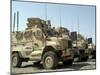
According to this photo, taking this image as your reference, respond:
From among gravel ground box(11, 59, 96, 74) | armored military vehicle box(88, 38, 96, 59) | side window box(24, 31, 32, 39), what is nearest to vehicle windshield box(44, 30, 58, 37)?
side window box(24, 31, 32, 39)

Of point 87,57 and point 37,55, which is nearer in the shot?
point 37,55

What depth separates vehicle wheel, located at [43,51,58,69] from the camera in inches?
115

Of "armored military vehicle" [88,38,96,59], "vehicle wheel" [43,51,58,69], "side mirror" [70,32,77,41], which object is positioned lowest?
"vehicle wheel" [43,51,58,69]

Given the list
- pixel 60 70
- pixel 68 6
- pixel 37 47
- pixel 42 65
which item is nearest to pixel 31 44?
pixel 37 47

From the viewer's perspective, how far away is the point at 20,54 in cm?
284

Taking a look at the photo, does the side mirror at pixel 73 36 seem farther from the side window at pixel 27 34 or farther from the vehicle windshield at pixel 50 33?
the side window at pixel 27 34

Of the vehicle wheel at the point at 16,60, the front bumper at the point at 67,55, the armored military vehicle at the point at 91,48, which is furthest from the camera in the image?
the armored military vehicle at the point at 91,48

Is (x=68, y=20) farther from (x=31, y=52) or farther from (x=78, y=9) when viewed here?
(x=31, y=52)

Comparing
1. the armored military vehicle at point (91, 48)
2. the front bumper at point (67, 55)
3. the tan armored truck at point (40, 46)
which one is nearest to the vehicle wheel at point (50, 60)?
the tan armored truck at point (40, 46)

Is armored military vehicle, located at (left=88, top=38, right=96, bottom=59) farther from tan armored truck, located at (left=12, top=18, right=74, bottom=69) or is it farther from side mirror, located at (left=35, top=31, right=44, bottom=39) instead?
side mirror, located at (left=35, top=31, right=44, bottom=39)

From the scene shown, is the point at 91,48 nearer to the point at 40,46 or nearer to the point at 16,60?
the point at 40,46

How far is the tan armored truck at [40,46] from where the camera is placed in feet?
9.26

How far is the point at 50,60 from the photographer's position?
296 cm

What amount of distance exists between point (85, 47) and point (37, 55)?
0.69 m
